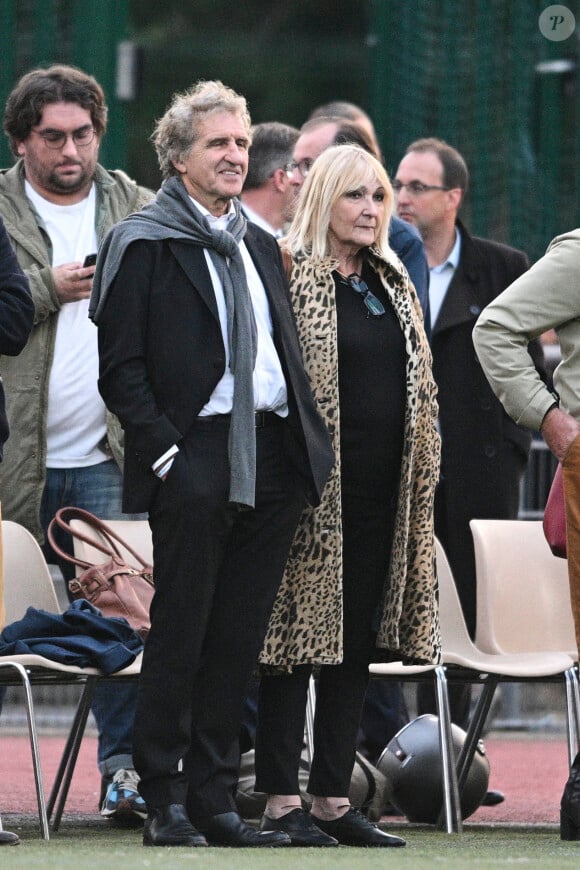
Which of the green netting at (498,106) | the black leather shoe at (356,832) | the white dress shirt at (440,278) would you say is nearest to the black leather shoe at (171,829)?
the black leather shoe at (356,832)

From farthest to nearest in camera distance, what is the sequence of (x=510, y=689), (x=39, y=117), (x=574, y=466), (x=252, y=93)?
(x=252, y=93) < (x=510, y=689) < (x=39, y=117) < (x=574, y=466)

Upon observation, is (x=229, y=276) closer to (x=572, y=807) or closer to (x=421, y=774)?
(x=572, y=807)

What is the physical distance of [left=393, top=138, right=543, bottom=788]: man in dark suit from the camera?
26.4 feet

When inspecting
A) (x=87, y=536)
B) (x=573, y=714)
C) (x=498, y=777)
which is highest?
(x=87, y=536)

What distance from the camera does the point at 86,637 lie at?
20.6 ft

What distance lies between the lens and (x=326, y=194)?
19.2ft

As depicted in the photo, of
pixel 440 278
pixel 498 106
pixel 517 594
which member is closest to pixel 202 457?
pixel 517 594

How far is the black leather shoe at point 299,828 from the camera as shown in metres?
5.54

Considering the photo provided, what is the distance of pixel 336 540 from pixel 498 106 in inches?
289

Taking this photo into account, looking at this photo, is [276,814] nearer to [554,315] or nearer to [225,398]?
[225,398]

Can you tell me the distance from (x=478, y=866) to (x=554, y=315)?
1731 mm

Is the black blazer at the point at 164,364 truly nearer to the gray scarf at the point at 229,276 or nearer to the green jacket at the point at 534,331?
the gray scarf at the point at 229,276

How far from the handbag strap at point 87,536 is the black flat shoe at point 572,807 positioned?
5.79 ft

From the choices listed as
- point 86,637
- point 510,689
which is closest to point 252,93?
point 510,689
